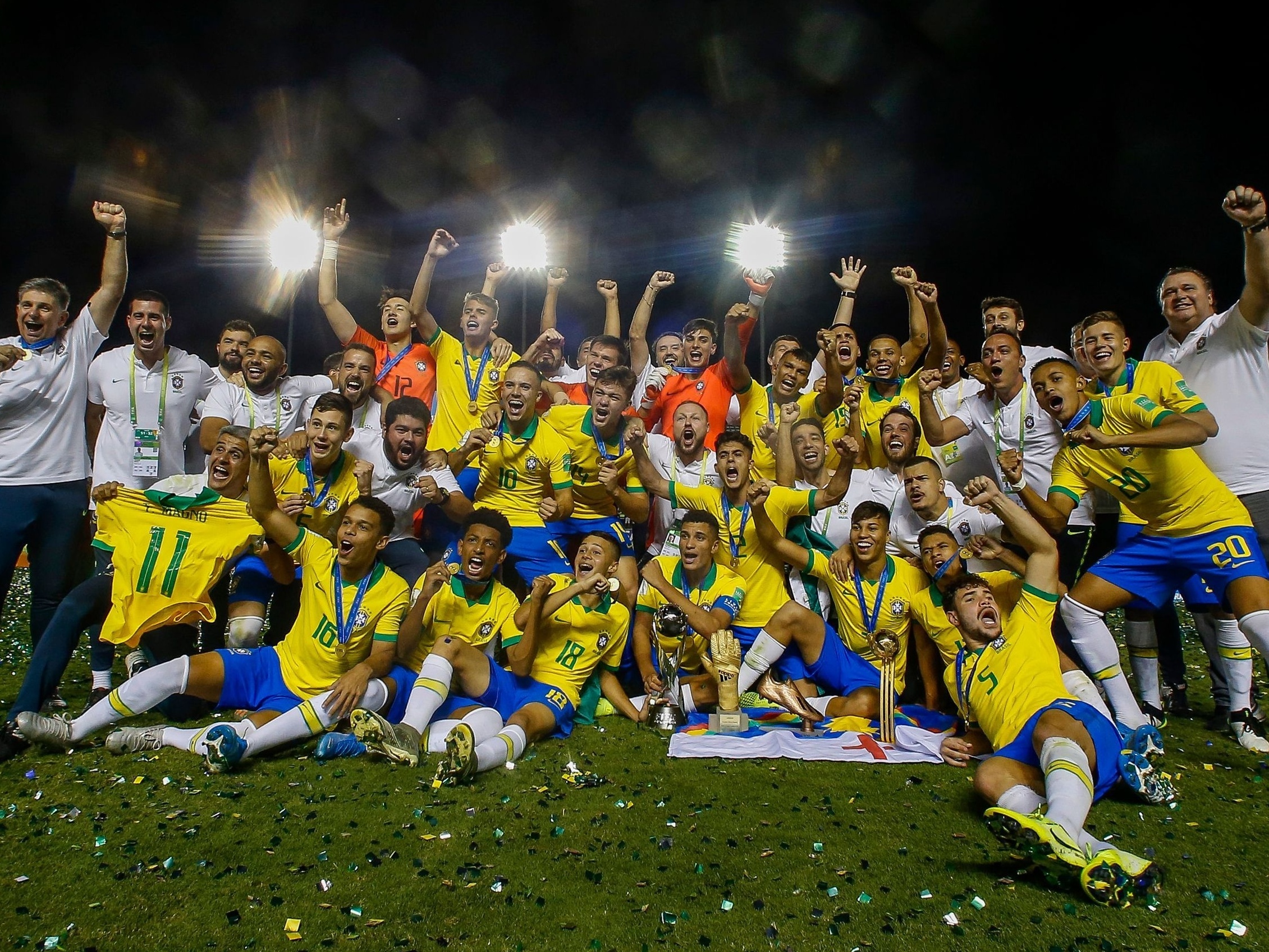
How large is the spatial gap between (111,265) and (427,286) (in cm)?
259

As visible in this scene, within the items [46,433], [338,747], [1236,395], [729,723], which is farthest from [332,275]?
[1236,395]

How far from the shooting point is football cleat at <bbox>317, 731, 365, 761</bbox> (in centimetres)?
389

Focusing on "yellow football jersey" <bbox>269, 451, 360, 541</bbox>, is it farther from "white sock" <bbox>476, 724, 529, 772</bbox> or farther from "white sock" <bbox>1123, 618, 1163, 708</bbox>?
"white sock" <bbox>1123, 618, 1163, 708</bbox>

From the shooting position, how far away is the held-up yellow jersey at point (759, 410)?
6.31 metres

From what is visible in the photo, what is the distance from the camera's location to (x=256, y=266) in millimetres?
18828

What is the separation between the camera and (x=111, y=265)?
478 centimetres

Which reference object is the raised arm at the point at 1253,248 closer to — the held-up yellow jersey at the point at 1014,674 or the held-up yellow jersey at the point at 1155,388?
the held-up yellow jersey at the point at 1155,388

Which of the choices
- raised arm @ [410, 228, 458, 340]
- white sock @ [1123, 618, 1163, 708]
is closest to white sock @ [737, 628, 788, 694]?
white sock @ [1123, 618, 1163, 708]

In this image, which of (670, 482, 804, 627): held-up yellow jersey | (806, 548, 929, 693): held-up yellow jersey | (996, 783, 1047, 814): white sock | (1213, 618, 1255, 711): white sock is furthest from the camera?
(670, 482, 804, 627): held-up yellow jersey

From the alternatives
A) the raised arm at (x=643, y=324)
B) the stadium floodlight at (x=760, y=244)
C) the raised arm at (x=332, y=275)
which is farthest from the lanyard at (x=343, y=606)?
the stadium floodlight at (x=760, y=244)

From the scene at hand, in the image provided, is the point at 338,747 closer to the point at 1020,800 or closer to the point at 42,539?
the point at 42,539

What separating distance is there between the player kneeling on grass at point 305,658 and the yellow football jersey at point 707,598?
4.96 feet

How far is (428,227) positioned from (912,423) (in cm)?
1671

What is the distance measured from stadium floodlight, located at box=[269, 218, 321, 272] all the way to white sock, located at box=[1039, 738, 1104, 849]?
63.3 feet
